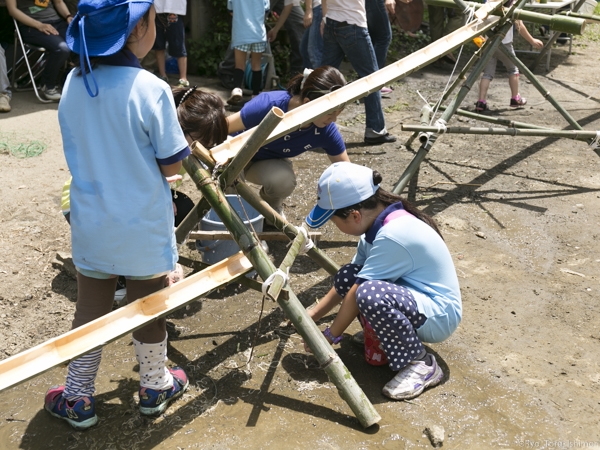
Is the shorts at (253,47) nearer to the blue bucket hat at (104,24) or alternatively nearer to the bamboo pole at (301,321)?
the bamboo pole at (301,321)

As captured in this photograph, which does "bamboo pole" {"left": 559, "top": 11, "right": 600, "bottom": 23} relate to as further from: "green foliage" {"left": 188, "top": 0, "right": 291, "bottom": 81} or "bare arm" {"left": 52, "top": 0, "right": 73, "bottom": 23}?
"bare arm" {"left": 52, "top": 0, "right": 73, "bottom": 23}

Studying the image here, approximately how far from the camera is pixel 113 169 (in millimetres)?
2375

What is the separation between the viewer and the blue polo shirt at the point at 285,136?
392cm

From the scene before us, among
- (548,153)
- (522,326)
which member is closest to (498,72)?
(548,153)

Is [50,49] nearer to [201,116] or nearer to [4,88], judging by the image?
[4,88]

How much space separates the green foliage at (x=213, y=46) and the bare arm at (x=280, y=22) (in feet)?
2.04

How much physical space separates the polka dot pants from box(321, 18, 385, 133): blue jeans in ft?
10.5

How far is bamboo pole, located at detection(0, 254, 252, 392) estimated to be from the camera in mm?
2258

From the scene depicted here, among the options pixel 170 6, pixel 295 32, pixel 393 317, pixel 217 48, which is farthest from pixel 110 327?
pixel 217 48

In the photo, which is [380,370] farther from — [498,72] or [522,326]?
[498,72]

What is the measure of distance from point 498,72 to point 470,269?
565 cm

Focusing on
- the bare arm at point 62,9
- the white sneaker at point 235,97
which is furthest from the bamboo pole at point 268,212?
the bare arm at point 62,9

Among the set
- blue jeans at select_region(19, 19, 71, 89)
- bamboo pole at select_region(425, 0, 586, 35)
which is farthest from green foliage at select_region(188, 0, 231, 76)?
bamboo pole at select_region(425, 0, 586, 35)

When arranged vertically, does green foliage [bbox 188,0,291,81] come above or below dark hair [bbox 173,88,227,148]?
below
